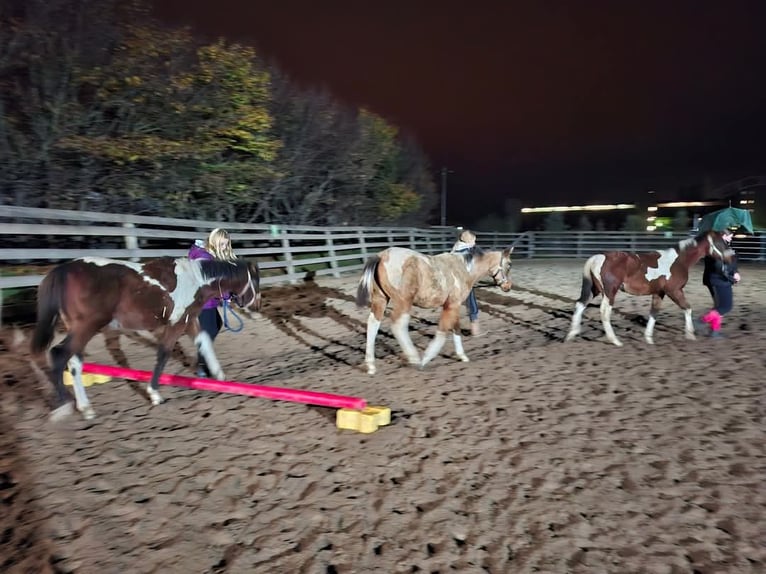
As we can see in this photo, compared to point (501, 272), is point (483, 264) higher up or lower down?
higher up

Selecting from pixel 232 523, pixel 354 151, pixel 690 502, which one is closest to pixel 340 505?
pixel 232 523

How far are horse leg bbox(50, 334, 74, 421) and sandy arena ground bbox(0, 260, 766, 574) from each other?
0.13m

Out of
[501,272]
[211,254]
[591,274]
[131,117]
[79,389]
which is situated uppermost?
[131,117]

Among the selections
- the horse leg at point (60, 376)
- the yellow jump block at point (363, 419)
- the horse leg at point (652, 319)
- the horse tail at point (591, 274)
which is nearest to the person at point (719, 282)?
the horse leg at point (652, 319)

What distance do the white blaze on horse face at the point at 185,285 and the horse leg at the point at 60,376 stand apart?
847 mm

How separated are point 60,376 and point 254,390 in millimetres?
1602

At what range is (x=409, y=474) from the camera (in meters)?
3.33

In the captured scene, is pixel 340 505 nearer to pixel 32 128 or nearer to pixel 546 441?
pixel 546 441

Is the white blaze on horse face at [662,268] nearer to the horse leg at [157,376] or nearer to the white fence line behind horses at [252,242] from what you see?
the horse leg at [157,376]

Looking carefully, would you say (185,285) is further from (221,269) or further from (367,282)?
(367,282)

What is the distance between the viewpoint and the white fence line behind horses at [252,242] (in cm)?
715

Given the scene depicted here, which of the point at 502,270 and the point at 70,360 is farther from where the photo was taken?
the point at 502,270

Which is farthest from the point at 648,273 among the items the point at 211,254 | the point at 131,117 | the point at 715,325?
the point at 131,117

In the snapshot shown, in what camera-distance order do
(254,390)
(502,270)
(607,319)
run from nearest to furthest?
(254,390), (502,270), (607,319)
